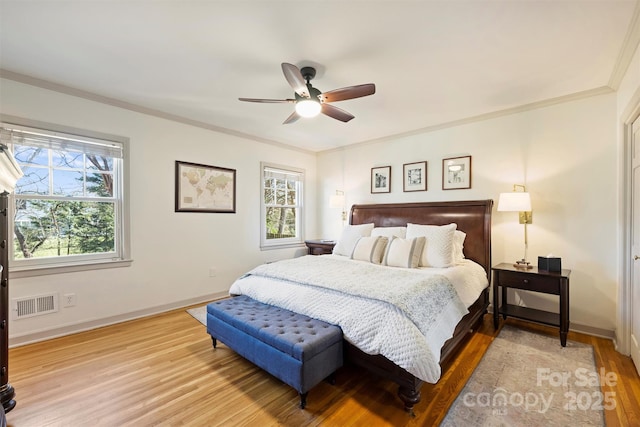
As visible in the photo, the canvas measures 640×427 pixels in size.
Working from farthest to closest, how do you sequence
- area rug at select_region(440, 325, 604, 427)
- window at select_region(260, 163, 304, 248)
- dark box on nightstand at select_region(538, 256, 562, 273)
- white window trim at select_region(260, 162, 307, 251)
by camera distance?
window at select_region(260, 163, 304, 248) < white window trim at select_region(260, 162, 307, 251) < dark box on nightstand at select_region(538, 256, 562, 273) < area rug at select_region(440, 325, 604, 427)

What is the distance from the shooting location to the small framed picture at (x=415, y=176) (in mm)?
4145

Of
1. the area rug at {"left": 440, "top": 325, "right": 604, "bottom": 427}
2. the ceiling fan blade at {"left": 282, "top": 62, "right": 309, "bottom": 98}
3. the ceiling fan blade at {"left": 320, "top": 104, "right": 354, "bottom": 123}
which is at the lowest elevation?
the area rug at {"left": 440, "top": 325, "right": 604, "bottom": 427}

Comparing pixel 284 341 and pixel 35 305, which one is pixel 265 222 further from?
pixel 284 341

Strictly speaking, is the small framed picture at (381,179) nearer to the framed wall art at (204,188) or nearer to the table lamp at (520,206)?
the table lamp at (520,206)

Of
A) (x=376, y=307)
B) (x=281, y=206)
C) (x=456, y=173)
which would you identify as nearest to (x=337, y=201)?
(x=281, y=206)

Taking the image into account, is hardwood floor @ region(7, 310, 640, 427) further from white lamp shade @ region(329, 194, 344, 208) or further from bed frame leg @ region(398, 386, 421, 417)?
white lamp shade @ region(329, 194, 344, 208)

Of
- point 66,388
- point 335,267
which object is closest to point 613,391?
point 335,267

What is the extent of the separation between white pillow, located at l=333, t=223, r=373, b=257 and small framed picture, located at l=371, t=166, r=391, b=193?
86 centimetres

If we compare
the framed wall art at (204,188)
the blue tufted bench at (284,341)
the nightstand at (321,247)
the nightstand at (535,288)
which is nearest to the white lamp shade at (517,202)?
the nightstand at (535,288)

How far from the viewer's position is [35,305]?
8.96ft

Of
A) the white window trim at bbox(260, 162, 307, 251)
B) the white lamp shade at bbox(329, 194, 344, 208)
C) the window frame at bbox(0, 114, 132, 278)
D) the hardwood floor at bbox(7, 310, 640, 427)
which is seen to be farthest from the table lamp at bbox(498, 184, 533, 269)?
the window frame at bbox(0, 114, 132, 278)

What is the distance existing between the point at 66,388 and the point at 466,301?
330cm

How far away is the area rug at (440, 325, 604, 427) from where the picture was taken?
1735 millimetres

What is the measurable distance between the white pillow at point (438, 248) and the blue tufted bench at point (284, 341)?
1.54 metres
